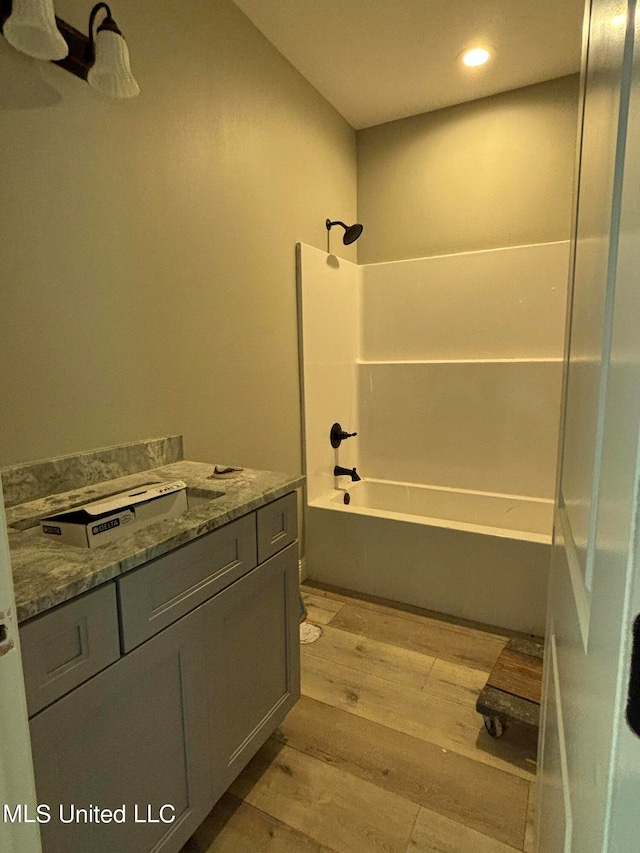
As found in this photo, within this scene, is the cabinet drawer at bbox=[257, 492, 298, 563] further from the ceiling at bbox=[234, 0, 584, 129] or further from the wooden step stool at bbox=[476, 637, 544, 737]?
the ceiling at bbox=[234, 0, 584, 129]

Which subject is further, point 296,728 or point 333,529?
point 333,529

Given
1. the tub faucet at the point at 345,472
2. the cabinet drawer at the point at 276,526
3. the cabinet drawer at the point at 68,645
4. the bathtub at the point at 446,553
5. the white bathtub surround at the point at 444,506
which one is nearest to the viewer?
the cabinet drawer at the point at 68,645

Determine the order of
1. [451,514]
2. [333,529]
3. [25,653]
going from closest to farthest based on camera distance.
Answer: [25,653]
[333,529]
[451,514]

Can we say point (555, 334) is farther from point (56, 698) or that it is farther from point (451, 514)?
point (56, 698)

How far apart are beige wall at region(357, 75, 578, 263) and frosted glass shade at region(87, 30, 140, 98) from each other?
2.00 meters

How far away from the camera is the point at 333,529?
2.46 m

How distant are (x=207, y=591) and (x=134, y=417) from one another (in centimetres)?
71

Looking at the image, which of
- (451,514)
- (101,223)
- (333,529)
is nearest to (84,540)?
(101,223)

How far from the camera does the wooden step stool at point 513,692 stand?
1451 millimetres

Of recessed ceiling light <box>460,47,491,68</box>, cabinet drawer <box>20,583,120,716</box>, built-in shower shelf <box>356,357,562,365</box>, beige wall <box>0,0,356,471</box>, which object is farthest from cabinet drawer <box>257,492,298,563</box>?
recessed ceiling light <box>460,47,491,68</box>

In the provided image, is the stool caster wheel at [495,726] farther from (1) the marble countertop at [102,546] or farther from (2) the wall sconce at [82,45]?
(2) the wall sconce at [82,45]

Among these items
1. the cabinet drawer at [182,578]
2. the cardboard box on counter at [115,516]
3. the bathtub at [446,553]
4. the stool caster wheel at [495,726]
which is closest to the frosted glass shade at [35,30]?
the cardboard box on counter at [115,516]

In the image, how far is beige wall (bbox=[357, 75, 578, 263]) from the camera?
2461 mm

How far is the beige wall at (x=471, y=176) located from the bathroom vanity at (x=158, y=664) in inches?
85.3
